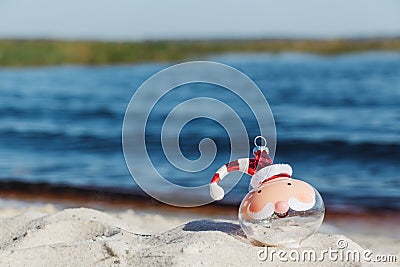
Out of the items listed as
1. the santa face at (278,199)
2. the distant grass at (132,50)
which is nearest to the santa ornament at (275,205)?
the santa face at (278,199)

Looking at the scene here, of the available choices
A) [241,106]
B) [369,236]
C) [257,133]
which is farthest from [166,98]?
[369,236]

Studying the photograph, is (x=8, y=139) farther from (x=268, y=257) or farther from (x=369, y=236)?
(x=268, y=257)

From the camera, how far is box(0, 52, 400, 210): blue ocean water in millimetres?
8656

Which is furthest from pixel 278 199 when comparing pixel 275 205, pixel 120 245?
pixel 120 245

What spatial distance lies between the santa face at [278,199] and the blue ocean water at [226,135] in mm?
3439

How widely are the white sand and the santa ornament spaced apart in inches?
3.3

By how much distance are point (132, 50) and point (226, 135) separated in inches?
1011

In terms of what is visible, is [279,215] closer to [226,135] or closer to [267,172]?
[267,172]

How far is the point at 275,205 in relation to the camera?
3842 millimetres

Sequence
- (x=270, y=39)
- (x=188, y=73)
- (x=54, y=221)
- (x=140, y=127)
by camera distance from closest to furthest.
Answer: (x=54, y=221) → (x=140, y=127) → (x=188, y=73) → (x=270, y=39)

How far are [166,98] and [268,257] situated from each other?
13871mm

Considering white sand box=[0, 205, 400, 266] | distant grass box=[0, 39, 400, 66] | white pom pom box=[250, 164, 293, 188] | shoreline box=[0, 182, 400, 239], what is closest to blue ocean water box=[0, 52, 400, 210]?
shoreline box=[0, 182, 400, 239]

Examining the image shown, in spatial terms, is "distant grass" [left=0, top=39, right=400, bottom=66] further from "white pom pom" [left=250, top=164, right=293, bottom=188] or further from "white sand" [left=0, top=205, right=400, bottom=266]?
"white pom pom" [left=250, top=164, right=293, bottom=188]

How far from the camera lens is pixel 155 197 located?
25.6 feet
